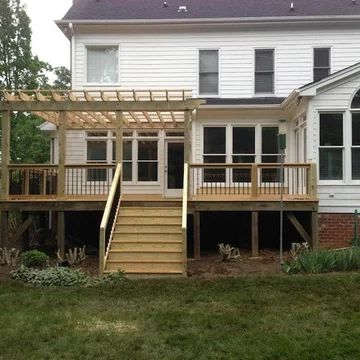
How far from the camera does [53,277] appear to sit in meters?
10.3

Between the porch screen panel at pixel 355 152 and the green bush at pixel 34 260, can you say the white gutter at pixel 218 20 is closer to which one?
the porch screen panel at pixel 355 152

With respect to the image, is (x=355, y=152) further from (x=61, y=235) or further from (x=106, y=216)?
(x=61, y=235)

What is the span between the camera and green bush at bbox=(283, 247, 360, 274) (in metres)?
10.7

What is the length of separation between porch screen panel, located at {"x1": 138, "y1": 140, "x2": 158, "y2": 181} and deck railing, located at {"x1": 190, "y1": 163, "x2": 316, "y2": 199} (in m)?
1.90

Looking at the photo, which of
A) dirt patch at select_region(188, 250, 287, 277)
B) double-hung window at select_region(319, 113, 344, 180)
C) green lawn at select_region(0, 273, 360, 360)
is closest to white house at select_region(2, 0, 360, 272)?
double-hung window at select_region(319, 113, 344, 180)

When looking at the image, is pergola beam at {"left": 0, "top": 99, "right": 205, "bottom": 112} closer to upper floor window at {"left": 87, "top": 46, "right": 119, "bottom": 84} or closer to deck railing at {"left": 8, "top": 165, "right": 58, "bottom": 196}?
deck railing at {"left": 8, "top": 165, "right": 58, "bottom": 196}

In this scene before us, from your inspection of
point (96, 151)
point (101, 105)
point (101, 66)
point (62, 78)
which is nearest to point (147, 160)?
point (96, 151)

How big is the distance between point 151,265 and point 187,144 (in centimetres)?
352

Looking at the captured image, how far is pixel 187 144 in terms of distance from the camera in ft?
43.7

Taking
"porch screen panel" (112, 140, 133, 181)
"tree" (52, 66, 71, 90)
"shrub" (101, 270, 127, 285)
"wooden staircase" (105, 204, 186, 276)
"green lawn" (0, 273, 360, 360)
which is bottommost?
"green lawn" (0, 273, 360, 360)

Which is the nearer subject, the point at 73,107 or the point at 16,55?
the point at 73,107

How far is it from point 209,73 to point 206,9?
2.38 meters

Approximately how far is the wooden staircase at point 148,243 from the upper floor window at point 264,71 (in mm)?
6499

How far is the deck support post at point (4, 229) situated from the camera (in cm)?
1343
